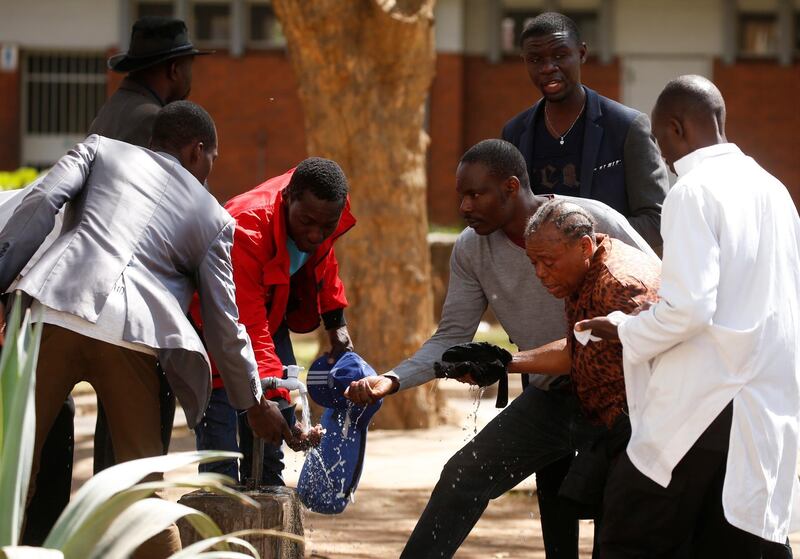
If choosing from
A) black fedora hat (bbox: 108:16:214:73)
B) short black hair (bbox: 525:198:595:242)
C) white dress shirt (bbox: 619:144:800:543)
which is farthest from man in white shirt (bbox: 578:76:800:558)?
black fedora hat (bbox: 108:16:214:73)

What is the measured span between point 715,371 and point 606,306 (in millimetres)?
487

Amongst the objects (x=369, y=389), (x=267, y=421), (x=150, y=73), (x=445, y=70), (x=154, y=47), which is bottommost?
(x=267, y=421)

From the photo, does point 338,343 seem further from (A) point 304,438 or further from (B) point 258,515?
(B) point 258,515

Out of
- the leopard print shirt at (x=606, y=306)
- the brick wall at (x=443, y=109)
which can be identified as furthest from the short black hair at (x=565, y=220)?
the brick wall at (x=443, y=109)

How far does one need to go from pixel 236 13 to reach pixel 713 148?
19.2 metres

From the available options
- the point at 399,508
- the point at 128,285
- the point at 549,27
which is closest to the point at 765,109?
the point at 399,508

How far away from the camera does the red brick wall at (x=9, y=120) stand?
22.4 meters

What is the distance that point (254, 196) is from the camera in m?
5.31

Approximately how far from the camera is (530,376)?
4992mm

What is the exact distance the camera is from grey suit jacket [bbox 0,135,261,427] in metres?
4.28

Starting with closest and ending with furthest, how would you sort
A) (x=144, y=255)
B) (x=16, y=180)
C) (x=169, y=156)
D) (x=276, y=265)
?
(x=144, y=255), (x=169, y=156), (x=276, y=265), (x=16, y=180)

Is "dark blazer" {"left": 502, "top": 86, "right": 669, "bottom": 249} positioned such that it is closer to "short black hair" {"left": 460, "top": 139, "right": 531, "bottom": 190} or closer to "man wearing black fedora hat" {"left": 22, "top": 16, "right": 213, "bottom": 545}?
"short black hair" {"left": 460, "top": 139, "right": 531, "bottom": 190}

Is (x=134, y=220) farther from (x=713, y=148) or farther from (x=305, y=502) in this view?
(x=713, y=148)

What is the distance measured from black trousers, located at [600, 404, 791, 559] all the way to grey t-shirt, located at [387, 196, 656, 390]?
90cm
